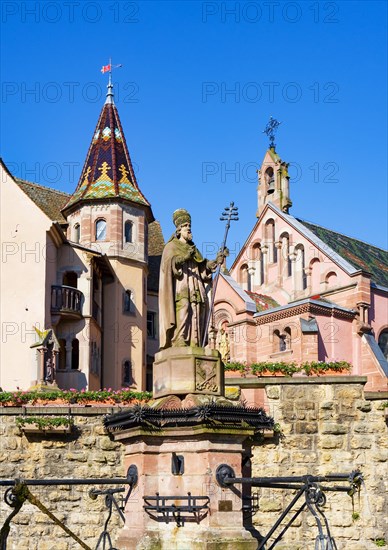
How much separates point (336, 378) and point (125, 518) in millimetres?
12395

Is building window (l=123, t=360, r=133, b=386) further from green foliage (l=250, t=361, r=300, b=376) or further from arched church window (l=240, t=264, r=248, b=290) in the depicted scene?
green foliage (l=250, t=361, r=300, b=376)

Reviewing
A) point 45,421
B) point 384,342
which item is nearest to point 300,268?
point 384,342

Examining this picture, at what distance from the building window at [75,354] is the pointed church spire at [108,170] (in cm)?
881

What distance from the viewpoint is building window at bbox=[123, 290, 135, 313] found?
48.3 metres

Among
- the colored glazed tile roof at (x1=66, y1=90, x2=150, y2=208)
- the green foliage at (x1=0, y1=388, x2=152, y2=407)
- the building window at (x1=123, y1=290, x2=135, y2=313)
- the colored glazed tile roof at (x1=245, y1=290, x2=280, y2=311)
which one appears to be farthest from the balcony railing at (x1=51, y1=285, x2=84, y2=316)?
the green foliage at (x1=0, y1=388, x2=152, y2=407)

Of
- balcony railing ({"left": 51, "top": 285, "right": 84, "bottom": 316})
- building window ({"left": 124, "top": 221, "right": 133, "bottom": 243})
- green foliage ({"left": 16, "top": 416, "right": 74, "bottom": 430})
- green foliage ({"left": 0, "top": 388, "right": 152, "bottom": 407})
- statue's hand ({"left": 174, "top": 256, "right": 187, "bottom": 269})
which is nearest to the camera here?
statue's hand ({"left": 174, "top": 256, "right": 187, "bottom": 269})

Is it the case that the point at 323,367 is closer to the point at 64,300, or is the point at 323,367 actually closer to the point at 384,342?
the point at 64,300

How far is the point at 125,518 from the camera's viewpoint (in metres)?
12.8

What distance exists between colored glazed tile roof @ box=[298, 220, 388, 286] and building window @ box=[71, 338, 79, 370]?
1610cm

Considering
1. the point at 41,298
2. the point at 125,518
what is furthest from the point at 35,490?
the point at 41,298

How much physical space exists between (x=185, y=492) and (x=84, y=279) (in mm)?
31924

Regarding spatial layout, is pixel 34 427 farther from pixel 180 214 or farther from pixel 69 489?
pixel 180 214

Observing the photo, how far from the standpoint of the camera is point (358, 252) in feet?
179

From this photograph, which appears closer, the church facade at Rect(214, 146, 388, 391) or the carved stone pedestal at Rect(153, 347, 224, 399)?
the carved stone pedestal at Rect(153, 347, 224, 399)
